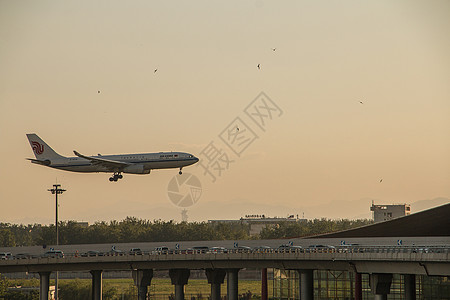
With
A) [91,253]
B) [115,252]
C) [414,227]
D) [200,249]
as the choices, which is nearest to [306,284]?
[200,249]

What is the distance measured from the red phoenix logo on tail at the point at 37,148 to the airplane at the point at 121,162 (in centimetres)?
895

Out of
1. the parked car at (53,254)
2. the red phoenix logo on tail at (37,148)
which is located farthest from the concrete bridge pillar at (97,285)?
the red phoenix logo on tail at (37,148)

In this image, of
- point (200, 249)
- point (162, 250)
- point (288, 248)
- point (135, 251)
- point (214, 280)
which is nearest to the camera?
point (288, 248)

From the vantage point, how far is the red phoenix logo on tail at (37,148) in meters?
174

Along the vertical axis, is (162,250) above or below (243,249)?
above

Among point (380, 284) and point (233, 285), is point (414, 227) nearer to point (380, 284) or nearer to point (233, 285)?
point (380, 284)

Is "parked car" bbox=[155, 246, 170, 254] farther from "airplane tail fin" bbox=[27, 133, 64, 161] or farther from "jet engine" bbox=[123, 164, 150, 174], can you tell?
"airplane tail fin" bbox=[27, 133, 64, 161]

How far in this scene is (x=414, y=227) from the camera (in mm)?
123312

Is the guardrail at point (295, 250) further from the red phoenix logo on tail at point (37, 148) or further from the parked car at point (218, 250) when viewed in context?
the red phoenix logo on tail at point (37, 148)

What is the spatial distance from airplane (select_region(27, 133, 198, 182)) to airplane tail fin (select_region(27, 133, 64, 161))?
2985 mm

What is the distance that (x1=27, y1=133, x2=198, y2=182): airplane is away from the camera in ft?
490

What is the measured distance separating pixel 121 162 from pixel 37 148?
3109cm

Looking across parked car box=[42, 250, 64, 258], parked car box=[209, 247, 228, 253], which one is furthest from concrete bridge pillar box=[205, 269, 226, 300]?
parked car box=[42, 250, 64, 258]

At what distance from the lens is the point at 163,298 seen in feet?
655
